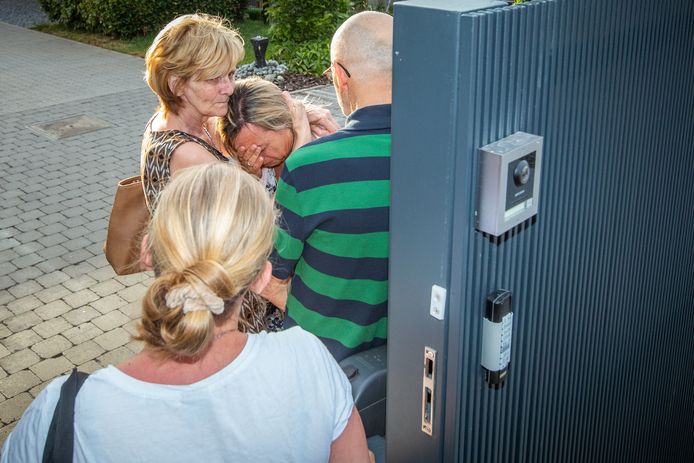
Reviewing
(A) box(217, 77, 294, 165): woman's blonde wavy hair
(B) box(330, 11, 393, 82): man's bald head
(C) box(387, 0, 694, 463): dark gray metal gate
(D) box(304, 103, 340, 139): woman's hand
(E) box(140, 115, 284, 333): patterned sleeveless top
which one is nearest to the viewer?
(C) box(387, 0, 694, 463): dark gray metal gate

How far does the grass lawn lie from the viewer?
14.5m

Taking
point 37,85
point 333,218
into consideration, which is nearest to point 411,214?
point 333,218

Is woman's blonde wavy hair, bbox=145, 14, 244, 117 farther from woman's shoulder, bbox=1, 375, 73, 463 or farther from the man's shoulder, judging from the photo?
woman's shoulder, bbox=1, 375, 73, 463

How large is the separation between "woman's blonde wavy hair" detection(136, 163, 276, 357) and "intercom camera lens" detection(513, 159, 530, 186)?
2.11ft

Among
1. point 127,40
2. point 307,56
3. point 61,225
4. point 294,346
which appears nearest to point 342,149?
point 294,346

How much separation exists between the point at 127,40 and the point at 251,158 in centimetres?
1331

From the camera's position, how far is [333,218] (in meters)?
2.41

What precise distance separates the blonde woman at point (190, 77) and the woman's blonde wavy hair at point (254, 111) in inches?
1.9

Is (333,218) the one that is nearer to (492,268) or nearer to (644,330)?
(492,268)

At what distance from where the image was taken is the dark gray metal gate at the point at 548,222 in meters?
1.88

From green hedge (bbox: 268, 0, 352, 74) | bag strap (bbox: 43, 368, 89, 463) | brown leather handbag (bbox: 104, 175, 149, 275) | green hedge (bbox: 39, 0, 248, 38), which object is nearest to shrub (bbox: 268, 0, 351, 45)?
green hedge (bbox: 268, 0, 352, 74)

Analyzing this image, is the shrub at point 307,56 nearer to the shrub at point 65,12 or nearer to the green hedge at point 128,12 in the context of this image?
the green hedge at point 128,12

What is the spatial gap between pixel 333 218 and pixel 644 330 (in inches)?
55.9

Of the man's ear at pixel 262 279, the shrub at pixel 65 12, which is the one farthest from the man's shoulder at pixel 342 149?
the shrub at pixel 65 12
